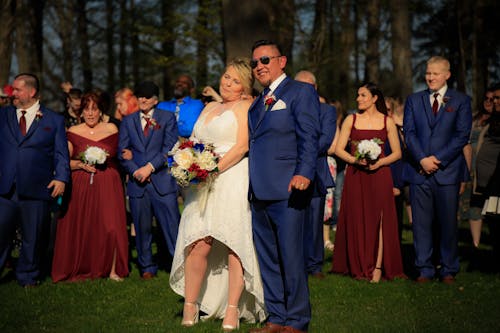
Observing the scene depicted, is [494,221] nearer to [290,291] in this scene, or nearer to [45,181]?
[290,291]

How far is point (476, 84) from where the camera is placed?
94.7 ft

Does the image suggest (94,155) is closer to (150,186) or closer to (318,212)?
(150,186)

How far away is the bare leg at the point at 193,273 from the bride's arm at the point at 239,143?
0.79m

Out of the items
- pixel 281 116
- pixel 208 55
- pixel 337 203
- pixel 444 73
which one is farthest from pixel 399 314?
pixel 208 55

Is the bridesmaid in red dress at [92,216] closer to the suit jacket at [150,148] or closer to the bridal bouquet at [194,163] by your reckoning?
the suit jacket at [150,148]

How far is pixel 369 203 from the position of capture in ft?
33.7

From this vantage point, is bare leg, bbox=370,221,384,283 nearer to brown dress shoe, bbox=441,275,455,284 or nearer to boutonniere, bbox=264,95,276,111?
brown dress shoe, bbox=441,275,455,284

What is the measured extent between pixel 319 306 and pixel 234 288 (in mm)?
1463

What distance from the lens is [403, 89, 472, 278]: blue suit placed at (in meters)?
9.62

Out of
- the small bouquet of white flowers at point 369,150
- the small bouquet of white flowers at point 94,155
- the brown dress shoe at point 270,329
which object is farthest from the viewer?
the small bouquet of white flowers at point 94,155

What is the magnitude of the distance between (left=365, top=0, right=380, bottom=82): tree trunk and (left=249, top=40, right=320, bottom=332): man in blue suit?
17.0 m

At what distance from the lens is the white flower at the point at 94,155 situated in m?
10.1

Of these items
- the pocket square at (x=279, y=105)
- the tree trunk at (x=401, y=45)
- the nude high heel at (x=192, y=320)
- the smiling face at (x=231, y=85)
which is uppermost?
the tree trunk at (x=401, y=45)

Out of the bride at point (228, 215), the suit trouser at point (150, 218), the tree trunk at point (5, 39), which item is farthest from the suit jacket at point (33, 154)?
the tree trunk at point (5, 39)
